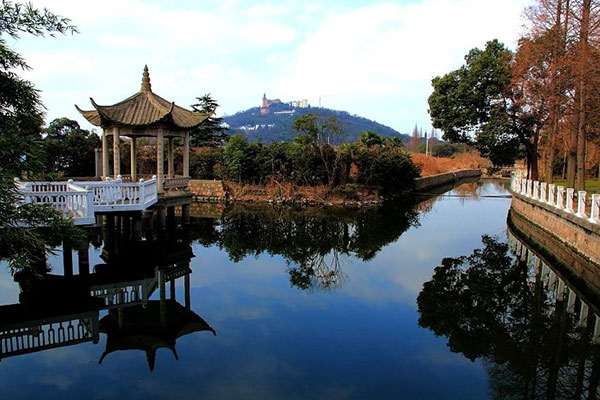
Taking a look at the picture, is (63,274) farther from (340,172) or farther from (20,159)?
(340,172)

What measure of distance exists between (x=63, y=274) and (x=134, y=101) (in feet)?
21.7

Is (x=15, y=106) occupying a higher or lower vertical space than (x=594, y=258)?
higher

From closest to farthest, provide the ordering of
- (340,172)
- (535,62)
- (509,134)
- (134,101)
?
(134,101) → (535,62) → (509,134) → (340,172)

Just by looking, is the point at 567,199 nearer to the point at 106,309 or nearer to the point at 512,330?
the point at 512,330

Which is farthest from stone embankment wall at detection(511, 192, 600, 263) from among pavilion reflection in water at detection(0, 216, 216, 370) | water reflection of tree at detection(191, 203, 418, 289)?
pavilion reflection in water at detection(0, 216, 216, 370)

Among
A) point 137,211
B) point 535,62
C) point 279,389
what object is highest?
point 535,62

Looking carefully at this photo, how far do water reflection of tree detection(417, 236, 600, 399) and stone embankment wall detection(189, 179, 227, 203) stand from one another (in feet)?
54.7

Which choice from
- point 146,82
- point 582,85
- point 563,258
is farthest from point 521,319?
point 146,82

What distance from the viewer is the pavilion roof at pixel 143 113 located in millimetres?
13875

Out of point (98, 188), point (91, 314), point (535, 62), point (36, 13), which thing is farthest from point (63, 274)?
point (535, 62)

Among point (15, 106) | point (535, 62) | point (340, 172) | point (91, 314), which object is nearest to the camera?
point (15, 106)

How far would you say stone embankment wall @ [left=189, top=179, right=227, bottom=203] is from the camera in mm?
25844

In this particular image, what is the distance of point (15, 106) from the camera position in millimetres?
4559

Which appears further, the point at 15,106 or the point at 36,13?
the point at 15,106
